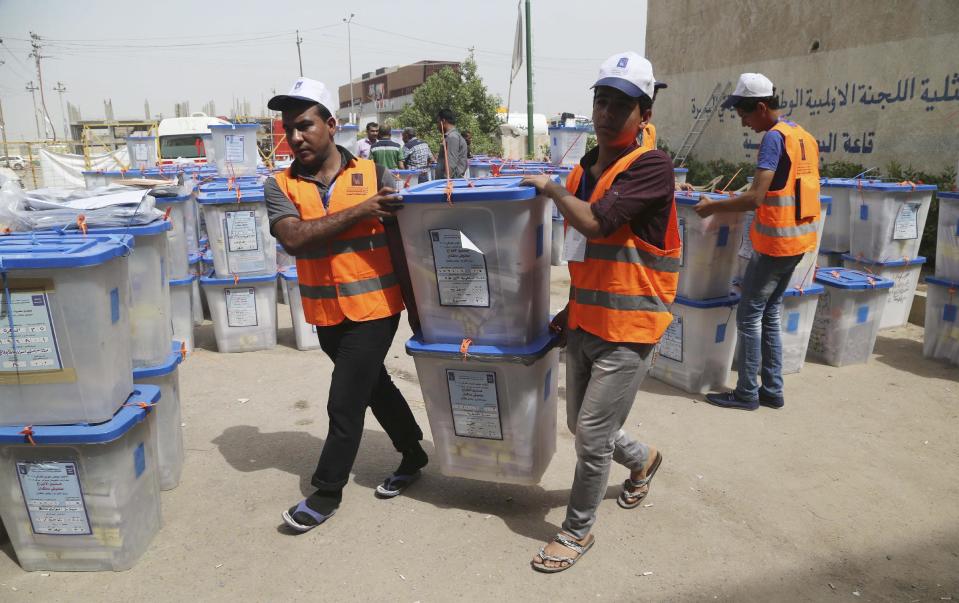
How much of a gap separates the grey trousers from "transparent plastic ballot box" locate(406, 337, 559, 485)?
180 millimetres

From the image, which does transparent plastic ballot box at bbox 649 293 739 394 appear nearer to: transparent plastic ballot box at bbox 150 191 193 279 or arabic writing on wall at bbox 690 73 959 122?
transparent plastic ballot box at bbox 150 191 193 279

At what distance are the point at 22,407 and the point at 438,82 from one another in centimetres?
2313

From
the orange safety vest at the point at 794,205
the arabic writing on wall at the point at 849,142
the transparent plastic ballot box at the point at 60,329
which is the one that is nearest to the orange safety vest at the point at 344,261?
the transparent plastic ballot box at the point at 60,329

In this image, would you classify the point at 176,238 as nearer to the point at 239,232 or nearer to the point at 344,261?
the point at 239,232

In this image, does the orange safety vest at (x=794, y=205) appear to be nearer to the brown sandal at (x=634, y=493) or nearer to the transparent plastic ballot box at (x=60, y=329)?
the brown sandal at (x=634, y=493)

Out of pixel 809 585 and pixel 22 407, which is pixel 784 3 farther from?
pixel 22 407

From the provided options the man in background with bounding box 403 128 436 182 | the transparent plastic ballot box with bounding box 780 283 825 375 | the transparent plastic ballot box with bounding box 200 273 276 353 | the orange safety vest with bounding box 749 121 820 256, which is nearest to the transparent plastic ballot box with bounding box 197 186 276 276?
the transparent plastic ballot box with bounding box 200 273 276 353

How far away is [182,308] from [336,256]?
11.1ft

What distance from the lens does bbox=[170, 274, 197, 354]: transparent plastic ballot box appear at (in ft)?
18.2

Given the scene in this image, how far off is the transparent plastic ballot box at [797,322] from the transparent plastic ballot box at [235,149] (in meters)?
6.69

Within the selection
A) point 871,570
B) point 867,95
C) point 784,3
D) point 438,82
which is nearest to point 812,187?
point 871,570

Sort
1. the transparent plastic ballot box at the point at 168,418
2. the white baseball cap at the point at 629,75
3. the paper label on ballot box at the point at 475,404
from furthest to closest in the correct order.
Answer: the transparent plastic ballot box at the point at 168,418, the paper label on ballot box at the point at 475,404, the white baseball cap at the point at 629,75

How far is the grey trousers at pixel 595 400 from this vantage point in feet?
8.53

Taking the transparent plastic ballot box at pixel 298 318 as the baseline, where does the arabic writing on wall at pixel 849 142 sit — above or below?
above
